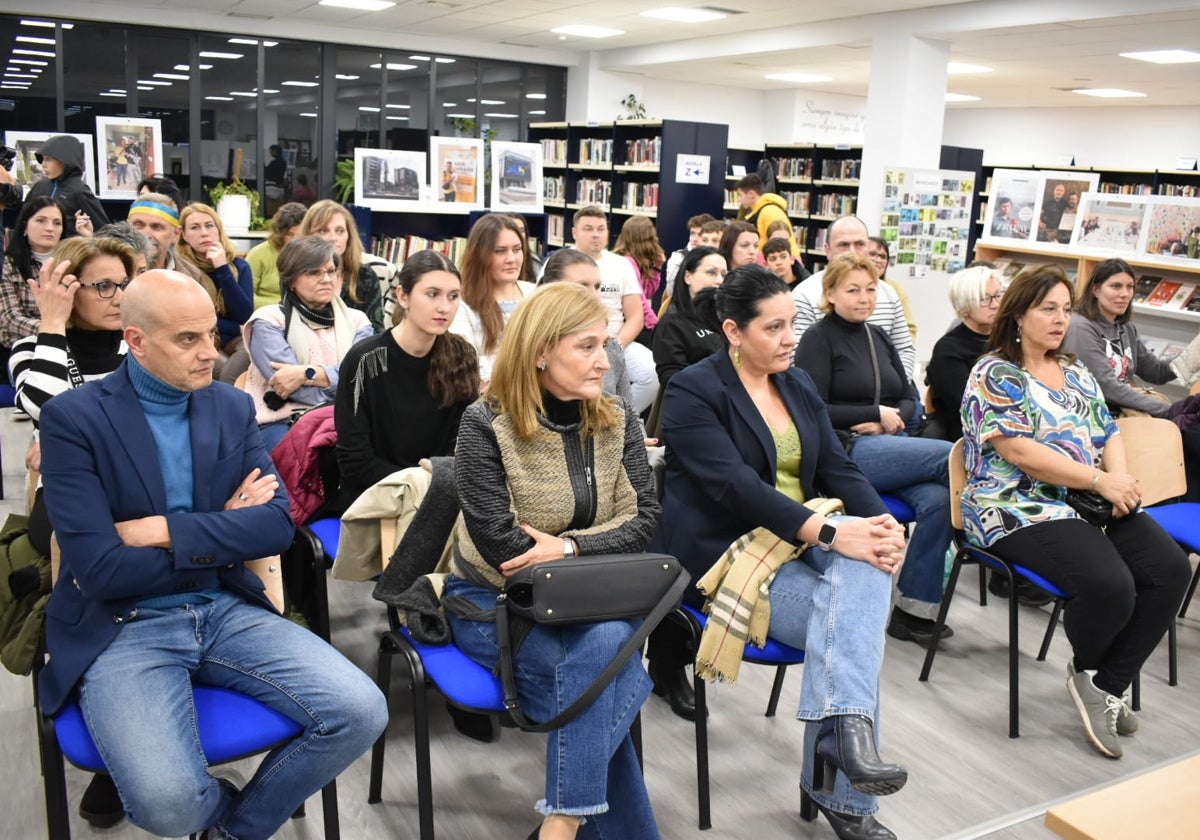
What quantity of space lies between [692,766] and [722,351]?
1112mm

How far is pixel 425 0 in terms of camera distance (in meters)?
9.86

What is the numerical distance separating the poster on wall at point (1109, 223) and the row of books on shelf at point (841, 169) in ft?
15.6

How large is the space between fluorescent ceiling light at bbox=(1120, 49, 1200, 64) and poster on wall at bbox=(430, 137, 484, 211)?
6.60 metres

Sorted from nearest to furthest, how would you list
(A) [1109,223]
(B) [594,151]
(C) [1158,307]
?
(C) [1158,307] < (A) [1109,223] < (B) [594,151]

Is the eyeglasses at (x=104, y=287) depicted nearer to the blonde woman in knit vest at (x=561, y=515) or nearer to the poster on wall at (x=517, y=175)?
the blonde woman in knit vest at (x=561, y=515)

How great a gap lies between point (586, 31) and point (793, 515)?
10.3m

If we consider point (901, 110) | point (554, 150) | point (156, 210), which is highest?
point (901, 110)

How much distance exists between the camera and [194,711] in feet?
6.04

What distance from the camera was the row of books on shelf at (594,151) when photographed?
11242 millimetres

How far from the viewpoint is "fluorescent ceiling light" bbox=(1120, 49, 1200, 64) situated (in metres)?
9.51

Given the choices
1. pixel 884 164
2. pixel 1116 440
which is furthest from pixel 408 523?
pixel 884 164

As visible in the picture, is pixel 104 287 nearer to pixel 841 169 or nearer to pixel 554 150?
pixel 841 169

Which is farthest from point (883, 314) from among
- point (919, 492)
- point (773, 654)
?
point (773, 654)

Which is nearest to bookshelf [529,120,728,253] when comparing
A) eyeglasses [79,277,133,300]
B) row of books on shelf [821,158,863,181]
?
A: row of books on shelf [821,158,863,181]
